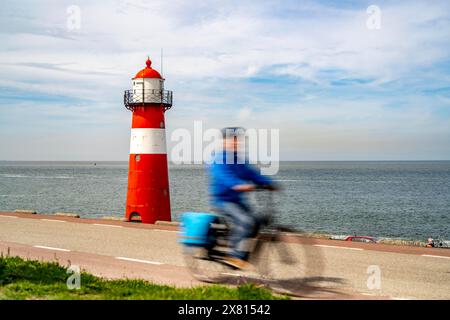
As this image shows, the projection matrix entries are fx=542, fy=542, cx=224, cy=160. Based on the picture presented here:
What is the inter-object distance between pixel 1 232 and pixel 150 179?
27.3 ft

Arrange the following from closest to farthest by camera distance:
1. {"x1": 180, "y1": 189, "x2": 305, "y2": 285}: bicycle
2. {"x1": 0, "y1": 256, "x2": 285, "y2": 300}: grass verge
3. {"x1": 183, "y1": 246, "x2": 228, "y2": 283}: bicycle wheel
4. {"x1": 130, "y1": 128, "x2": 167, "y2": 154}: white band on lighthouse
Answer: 1. {"x1": 0, "y1": 256, "x2": 285, "y2": 300}: grass verge
2. {"x1": 180, "y1": 189, "x2": 305, "y2": 285}: bicycle
3. {"x1": 183, "y1": 246, "x2": 228, "y2": 283}: bicycle wheel
4. {"x1": 130, "y1": 128, "x2": 167, "y2": 154}: white band on lighthouse

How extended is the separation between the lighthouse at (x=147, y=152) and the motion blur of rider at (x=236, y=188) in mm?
14669

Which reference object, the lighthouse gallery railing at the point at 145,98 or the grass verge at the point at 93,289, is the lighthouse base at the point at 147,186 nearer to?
the lighthouse gallery railing at the point at 145,98

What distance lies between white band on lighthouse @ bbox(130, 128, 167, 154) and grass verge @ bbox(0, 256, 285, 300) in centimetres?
1410

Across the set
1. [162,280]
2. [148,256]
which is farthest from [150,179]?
[162,280]

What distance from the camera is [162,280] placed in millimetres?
8148

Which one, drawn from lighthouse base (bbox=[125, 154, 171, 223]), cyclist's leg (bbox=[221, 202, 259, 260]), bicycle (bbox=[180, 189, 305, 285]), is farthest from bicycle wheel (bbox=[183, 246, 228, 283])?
lighthouse base (bbox=[125, 154, 171, 223])

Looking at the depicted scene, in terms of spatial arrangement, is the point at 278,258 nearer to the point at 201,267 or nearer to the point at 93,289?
the point at 201,267

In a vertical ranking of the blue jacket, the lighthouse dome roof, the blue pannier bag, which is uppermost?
the lighthouse dome roof

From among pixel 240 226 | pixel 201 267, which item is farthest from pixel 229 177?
pixel 201 267

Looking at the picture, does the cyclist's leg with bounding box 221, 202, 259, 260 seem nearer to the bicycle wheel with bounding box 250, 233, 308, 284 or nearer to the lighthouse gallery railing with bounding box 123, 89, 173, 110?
the bicycle wheel with bounding box 250, 233, 308, 284

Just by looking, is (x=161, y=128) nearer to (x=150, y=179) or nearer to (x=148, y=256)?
(x=150, y=179)

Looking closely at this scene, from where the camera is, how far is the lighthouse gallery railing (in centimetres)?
2217

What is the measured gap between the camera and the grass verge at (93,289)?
629cm
